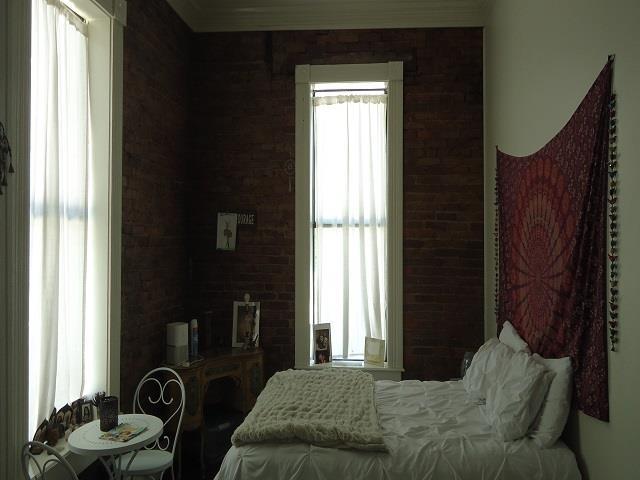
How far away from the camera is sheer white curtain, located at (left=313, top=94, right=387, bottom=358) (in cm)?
442

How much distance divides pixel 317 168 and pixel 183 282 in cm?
157

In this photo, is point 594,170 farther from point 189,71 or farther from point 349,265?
point 189,71

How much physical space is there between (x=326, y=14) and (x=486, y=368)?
3.24 metres

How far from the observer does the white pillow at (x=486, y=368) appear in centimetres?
290

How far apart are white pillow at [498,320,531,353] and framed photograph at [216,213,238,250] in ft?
7.80

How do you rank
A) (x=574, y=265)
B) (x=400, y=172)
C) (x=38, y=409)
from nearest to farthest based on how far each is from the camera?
(x=574, y=265)
(x=38, y=409)
(x=400, y=172)

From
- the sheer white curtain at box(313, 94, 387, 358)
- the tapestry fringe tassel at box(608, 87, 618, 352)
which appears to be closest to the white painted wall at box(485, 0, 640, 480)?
the tapestry fringe tassel at box(608, 87, 618, 352)

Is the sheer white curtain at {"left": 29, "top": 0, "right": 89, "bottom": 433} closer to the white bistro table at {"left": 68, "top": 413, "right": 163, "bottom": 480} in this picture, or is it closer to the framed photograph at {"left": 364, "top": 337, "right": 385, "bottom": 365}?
the white bistro table at {"left": 68, "top": 413, "right": 163, "bottom": 480}

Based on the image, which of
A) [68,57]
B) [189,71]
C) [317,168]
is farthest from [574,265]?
[189,71]

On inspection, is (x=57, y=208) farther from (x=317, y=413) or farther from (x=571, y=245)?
(x=571, y=245)

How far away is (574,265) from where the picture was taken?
2379mm

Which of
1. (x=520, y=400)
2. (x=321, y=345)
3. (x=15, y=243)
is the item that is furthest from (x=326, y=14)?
(x=520, y=400)

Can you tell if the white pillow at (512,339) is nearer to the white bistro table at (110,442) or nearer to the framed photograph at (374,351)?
the framed photograph at (374,351)

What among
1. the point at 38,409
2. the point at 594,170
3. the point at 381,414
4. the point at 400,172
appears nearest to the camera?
the point at 594,170
